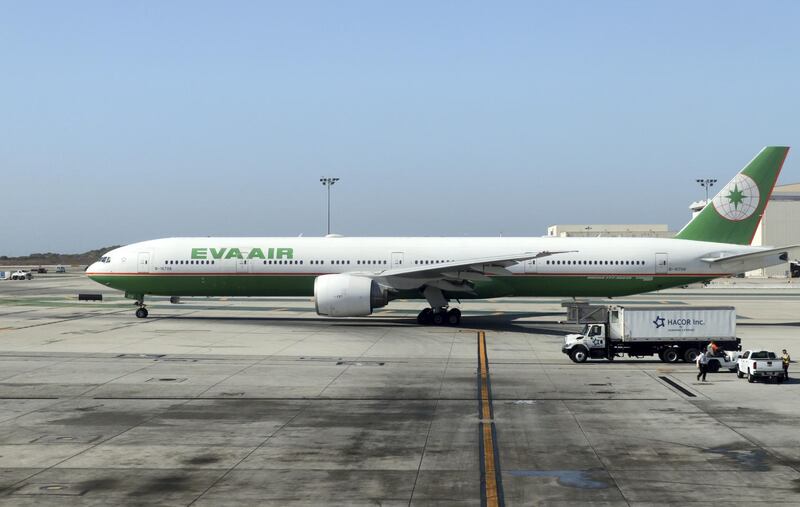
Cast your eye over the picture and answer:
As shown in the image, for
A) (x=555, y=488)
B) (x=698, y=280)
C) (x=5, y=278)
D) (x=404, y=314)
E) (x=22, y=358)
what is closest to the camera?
(x=555, y=488)

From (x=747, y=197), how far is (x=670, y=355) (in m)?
19.5

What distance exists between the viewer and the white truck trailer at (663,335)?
3150 cm

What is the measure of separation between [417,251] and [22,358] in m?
22.9


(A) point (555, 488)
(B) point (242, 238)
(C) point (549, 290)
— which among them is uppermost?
(B) point (242, 238)

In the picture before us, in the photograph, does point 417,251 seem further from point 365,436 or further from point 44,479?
point 44,479

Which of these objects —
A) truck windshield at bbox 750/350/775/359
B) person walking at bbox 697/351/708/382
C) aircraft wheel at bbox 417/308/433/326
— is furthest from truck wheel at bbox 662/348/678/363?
aircraft wheel at bbox 417/308/433/326

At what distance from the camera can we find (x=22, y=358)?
31.6 meters

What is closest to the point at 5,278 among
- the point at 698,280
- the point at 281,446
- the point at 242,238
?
the point at 242,238

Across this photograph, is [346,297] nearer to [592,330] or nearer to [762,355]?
[592,330]

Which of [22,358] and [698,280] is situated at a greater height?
[698,280]

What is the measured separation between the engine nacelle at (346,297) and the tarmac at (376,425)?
3515 mm

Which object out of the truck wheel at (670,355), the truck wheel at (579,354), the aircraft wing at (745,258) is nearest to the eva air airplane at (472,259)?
the aircraft wing at (745,258)

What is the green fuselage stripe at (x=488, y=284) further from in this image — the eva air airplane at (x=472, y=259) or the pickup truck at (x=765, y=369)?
the pickup truck at (x=765, y=369)

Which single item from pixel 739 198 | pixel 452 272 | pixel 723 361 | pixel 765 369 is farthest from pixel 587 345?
pixel 739 198
